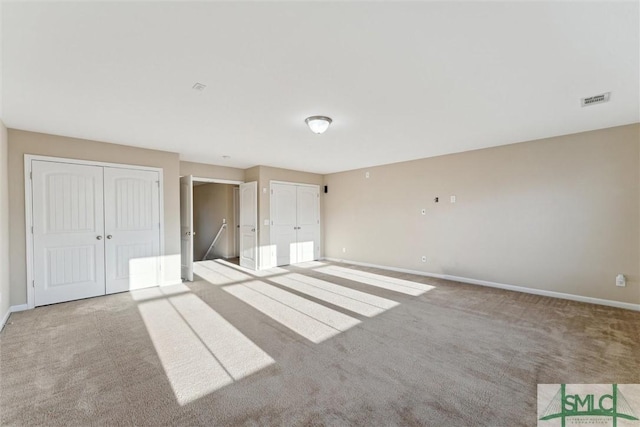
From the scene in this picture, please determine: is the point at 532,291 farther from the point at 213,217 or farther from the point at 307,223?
the point at 213,217

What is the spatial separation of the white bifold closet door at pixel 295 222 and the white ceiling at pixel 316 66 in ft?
10.1

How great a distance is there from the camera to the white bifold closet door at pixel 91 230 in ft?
13.2

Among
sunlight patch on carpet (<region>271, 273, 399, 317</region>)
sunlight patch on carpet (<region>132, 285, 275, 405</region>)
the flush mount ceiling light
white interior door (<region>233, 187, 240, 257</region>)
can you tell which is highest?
the flush mount ceiling light

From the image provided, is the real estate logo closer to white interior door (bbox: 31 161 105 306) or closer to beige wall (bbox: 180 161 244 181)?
white interior door (bbox: 31 161 105 306)

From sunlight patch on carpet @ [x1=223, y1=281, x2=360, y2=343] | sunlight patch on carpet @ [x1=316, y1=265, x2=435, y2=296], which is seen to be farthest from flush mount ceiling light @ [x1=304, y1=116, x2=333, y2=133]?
sunlight patch on carpet @ [x1=316, y1=265, x2=435, y2=296]

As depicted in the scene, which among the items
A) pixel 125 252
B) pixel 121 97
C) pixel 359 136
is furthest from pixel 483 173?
pixel 125 252

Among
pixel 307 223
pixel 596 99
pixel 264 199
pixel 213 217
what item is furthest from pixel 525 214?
pixel 213 217

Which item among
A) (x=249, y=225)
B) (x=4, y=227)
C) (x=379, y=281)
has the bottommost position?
(x=379, y=281)

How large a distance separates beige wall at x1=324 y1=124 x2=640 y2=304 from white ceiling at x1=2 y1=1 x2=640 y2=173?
592 mm

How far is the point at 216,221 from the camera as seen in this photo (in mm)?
9016

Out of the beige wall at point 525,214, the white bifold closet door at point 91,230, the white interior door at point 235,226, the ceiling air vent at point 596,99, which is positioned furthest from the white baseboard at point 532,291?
the white bifold closet door at point 91,230

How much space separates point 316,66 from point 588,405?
10.5ft

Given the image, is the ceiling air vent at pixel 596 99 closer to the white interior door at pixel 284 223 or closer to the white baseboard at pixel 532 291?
the white baseboard at pixel 532 291

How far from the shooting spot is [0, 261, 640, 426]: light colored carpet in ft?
6.26
